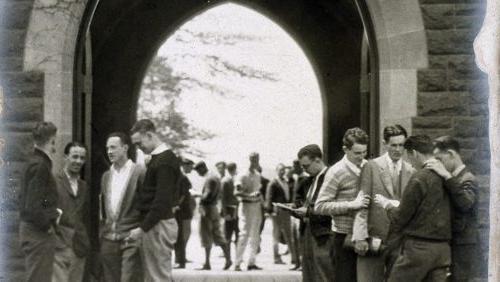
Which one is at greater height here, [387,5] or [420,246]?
[387,5]

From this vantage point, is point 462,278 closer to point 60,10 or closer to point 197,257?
point 60,10

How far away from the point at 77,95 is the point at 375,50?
256cm

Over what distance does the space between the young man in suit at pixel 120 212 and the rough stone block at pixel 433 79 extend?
8.00 feet

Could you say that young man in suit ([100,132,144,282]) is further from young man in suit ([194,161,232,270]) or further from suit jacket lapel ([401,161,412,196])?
young man in suit ([194,161,232,270])

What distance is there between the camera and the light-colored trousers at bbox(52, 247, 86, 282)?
30.2 feet

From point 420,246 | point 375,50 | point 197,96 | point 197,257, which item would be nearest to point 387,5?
point 375,50

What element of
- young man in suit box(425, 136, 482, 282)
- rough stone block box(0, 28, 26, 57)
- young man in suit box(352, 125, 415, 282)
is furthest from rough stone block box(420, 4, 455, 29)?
rough stone block box(0, 28, 26, 57)

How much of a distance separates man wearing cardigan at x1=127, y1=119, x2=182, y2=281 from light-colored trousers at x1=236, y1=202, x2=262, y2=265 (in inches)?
269

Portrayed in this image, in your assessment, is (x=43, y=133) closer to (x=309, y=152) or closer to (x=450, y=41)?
(x=309, y=152)

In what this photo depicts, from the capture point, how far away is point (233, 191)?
700 inches

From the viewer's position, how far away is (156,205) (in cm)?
947

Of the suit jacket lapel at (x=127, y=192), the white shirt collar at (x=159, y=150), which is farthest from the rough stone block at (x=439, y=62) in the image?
the suit jacket lapel at (x=127, y=192)

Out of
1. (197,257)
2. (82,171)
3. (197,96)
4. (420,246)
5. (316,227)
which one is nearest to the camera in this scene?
(420,246)

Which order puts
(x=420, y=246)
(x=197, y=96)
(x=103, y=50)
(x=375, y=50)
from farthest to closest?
(x=197, y=96) → (x=103, y=50) → (x=375, y=50) → (x=420, y=246)
